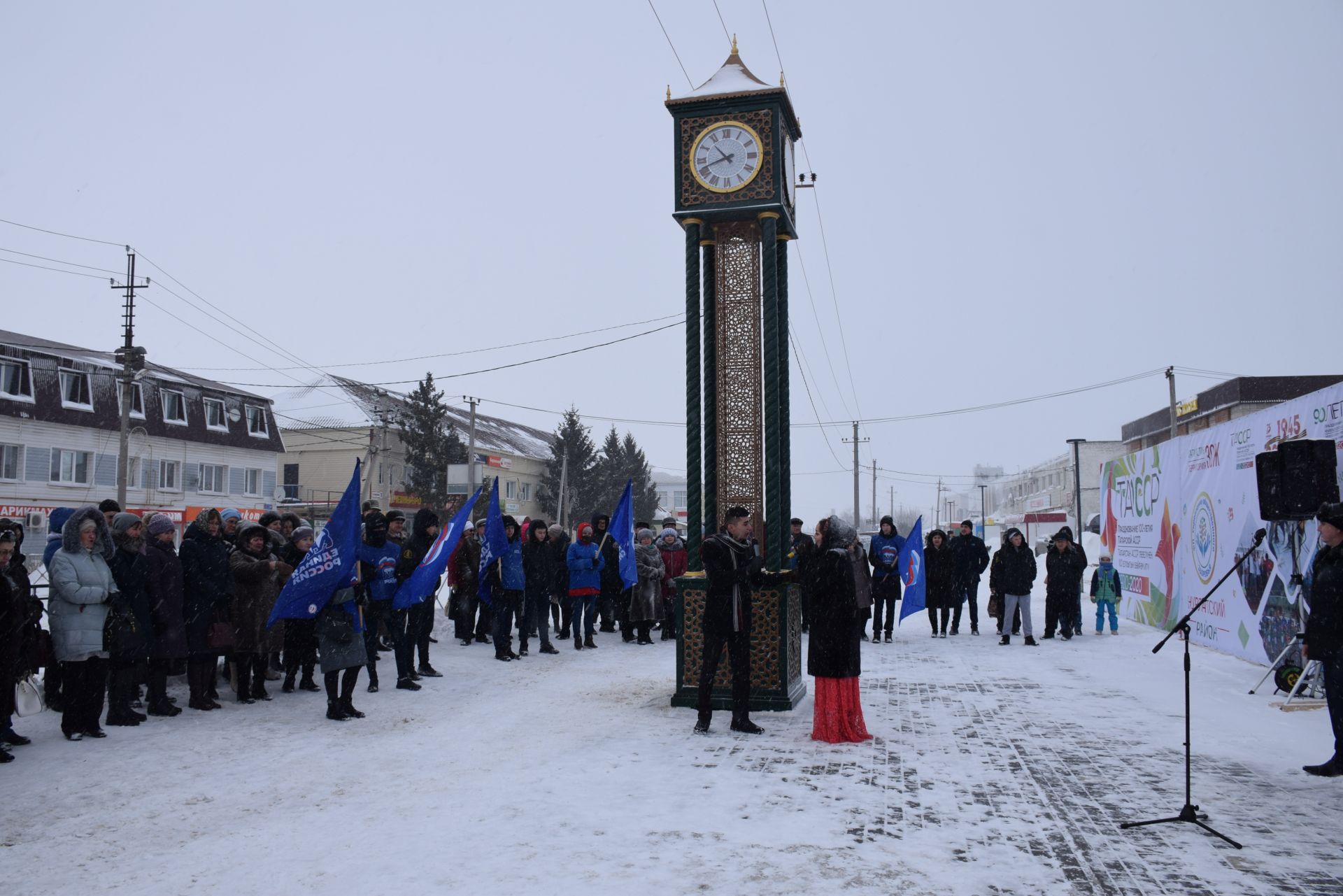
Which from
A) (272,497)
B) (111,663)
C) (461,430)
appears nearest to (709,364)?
(111,663)

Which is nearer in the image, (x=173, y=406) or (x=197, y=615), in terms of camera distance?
(x=197, y=615)

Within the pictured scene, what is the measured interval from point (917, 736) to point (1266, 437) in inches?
249

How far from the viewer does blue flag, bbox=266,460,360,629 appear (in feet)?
26.5

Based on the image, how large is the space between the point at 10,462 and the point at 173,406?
287 inches

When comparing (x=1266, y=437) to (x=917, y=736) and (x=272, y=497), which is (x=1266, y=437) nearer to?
(x=917, y=736)

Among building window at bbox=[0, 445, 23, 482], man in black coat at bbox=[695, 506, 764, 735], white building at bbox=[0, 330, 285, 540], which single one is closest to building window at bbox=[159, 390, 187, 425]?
white building at bbox=[0, 330, 285, 540]

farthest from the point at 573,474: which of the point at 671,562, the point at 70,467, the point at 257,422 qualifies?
the point at 671,562

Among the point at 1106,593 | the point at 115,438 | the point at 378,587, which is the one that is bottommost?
the point at 1106,593

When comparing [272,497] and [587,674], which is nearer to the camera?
[587,674]

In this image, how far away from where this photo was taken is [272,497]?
45188 mm

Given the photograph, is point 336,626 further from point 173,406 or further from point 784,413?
point 173,406

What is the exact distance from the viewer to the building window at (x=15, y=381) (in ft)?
107

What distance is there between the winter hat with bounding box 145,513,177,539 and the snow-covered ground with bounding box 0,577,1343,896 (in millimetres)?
1548

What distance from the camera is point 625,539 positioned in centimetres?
1419
